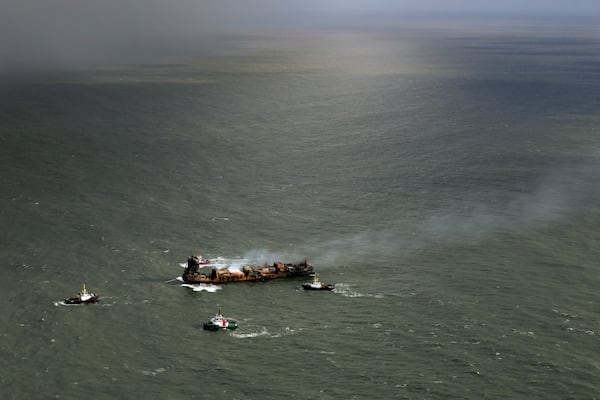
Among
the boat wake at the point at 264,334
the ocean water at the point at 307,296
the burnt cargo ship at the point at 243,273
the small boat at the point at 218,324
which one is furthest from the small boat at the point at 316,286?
the small boat at the point at 218,324

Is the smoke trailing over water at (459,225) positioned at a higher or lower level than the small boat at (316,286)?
higher

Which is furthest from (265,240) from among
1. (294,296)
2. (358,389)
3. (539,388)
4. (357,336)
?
(539,388)

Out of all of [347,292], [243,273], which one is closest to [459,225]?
[347,292]

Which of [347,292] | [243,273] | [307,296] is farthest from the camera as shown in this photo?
[243,273]

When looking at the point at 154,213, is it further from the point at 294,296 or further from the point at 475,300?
the point at 475,300

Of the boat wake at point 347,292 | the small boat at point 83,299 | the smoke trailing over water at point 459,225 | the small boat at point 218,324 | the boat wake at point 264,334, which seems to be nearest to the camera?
the boat wake at point 264,334

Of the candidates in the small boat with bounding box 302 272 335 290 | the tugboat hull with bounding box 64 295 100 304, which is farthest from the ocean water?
the small boat with bounding box 302 272 335 290

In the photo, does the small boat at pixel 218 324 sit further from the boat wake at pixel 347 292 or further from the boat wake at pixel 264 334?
the boat wake at pixel 347 292

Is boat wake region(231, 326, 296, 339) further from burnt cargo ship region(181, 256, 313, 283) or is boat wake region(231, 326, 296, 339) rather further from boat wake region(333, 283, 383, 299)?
burnt cargo ship region(181, 256, 313, 283)

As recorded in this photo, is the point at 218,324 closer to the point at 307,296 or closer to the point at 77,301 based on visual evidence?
the point at 307,296
